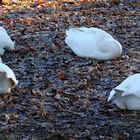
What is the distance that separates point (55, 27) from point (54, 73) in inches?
94.4

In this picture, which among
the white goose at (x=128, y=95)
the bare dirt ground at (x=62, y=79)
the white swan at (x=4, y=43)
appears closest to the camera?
the bare dirt ground at (x=62, y=79)

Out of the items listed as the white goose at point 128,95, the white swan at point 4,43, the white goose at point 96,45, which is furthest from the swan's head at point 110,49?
the white goose at point 128,95

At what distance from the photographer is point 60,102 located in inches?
217

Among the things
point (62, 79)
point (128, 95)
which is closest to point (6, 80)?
point (62, 79)

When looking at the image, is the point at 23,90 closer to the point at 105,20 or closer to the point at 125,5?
the point at 105,20

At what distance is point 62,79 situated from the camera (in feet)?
20.5

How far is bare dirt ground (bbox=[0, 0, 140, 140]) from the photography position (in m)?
4.86

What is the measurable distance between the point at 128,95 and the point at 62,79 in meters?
1.28

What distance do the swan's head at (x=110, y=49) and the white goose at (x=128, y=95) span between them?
56.9 inches

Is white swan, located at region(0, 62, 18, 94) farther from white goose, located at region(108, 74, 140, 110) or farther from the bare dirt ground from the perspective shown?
white goose, located at region(108, 74, 140, 110)

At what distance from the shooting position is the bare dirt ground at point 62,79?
15.9ft

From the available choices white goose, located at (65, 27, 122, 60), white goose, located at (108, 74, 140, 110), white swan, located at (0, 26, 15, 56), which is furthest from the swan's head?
white goose, located at (108, 74, 140, 110)

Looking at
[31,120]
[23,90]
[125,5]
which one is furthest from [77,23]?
[31,120]

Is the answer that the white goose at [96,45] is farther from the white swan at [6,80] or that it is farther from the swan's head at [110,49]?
the white swan at [6,80]
